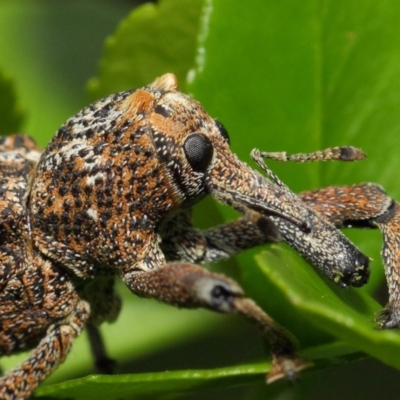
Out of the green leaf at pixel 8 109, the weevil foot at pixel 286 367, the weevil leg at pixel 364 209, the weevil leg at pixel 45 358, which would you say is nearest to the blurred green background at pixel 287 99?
the weevil foot at pixel 286 367

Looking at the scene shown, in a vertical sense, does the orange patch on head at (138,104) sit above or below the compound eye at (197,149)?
above

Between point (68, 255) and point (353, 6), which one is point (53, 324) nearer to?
point (68, 255)

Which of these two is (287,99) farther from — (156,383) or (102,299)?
(156,383)

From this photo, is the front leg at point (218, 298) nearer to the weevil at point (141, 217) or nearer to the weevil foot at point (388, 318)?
the weevil at point (141, 217)

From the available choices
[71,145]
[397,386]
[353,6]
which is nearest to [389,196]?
[353,6]

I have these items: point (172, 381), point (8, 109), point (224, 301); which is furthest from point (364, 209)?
point (8, 109)

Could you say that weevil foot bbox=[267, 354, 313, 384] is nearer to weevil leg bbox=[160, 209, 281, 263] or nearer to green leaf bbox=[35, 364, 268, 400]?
green leaf bbox=[35, 364, 268, 400]

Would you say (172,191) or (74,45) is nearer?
(172,191)
